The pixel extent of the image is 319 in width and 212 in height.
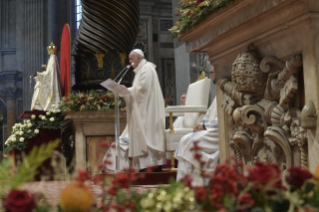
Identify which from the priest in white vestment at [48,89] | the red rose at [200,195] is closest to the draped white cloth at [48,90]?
the priest in white vestment at [48,89]

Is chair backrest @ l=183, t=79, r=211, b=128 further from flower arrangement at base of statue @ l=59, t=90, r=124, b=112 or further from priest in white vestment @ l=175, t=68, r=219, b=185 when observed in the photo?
priest in white vestment @ l=175, t=68, r=219, b=185

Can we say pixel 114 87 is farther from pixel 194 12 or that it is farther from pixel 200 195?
pixel 200 195

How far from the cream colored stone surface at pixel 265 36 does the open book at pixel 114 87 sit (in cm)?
199

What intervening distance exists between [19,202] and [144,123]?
5.46 m

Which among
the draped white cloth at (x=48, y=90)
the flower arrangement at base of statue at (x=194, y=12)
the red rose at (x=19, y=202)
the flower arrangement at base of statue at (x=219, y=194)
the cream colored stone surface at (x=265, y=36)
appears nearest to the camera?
the red rose at (x=19, y=202)

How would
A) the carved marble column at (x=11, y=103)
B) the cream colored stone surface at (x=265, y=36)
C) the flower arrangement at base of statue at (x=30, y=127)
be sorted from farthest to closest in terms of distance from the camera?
the carved marble column at (x=11, y=103)
the flower arrangement at base of statue at (x=30, y=127)
the cream colored stone surface at (x=265, y=36)

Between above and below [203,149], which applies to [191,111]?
above

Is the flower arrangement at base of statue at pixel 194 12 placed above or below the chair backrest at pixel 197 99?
above

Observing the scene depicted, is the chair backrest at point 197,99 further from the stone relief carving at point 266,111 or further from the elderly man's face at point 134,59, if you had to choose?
the stone relief carving at point 266,111

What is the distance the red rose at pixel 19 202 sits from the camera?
94 centimetres

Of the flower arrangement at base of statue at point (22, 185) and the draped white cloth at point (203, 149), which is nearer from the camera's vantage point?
the flower arrangement at base of statue at point (22, 185)

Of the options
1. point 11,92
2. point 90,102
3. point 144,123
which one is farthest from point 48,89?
point 11,92

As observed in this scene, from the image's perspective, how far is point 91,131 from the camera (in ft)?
25.6

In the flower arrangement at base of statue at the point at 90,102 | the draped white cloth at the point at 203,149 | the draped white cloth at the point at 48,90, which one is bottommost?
the draped white cloth at the point at 203,149
